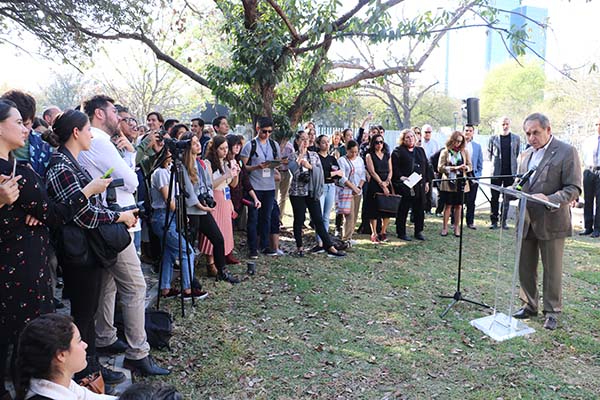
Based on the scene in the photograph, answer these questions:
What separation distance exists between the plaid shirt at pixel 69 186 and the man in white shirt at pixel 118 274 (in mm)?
318

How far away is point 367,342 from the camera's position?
15.2 feet

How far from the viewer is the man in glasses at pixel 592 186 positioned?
358 inches

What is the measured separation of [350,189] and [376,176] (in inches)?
29.1

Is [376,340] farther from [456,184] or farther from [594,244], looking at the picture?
[594,244]

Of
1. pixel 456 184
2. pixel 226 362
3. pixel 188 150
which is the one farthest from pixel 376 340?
pixel 456 184

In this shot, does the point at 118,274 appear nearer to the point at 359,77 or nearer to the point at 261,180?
the point at 261,180

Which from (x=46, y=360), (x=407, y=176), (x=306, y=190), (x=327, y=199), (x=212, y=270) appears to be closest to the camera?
(x=46, y=360)

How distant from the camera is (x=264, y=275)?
6457 mm

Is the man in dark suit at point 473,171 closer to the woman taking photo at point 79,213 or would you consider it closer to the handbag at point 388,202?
the handbag at point 388,202

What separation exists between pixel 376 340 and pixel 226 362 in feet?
4.83

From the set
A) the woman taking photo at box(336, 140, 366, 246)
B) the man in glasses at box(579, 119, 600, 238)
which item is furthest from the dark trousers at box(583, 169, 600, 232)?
the woman taking photo at box(336, 140, 366, 246)

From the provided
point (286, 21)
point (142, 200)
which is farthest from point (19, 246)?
point (286, 21)

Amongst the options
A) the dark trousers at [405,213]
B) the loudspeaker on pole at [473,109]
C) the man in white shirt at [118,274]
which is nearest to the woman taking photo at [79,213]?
the man in white shirt at [118,274]

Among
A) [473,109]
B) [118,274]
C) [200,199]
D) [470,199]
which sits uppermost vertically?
[473,109]
